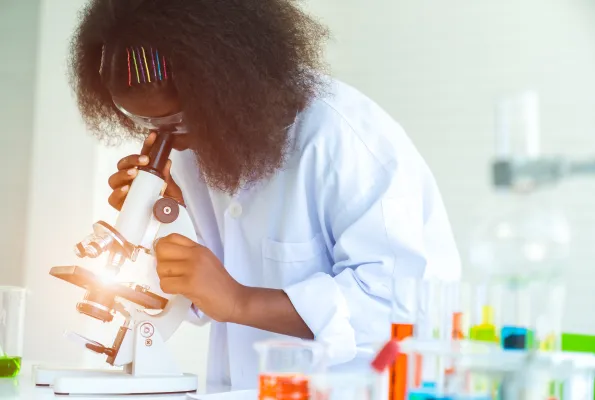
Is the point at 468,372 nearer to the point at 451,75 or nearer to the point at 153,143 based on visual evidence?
the point at 153,143

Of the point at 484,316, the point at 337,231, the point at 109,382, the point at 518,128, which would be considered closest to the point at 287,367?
the point at 484,316

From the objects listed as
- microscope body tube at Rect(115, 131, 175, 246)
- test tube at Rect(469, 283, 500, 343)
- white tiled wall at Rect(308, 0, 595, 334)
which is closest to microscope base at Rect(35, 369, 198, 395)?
microscope body tube at Rect(115, 131, 175, 246)

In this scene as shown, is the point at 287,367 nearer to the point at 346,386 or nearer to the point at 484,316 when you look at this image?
the point at 346,386

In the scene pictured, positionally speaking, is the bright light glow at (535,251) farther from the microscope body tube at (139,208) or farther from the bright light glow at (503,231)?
the microscope body tube at (139,208)

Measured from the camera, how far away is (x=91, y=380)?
1.55m

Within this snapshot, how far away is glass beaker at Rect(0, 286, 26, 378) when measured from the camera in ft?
5.81

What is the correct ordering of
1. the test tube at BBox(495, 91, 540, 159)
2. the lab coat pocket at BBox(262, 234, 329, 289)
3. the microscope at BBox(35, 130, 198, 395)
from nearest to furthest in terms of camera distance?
the test tube at BBox(495, 91, 540, 159), the microscope at BBox(35, 130, 198, 395), the lab coat pocket at BBox(262, 234, 329, 289)

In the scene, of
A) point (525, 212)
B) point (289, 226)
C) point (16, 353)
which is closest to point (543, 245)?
point (525, 212)

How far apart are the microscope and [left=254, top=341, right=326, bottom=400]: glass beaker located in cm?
61

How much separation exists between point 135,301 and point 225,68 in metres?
0.53

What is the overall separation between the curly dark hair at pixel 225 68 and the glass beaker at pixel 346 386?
89 centimetres

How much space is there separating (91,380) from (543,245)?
100 cm

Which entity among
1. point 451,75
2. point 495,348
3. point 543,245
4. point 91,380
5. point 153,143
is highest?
point 451,75

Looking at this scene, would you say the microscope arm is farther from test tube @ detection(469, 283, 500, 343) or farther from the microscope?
test tube @ detection(469, 283, 500, 343)
